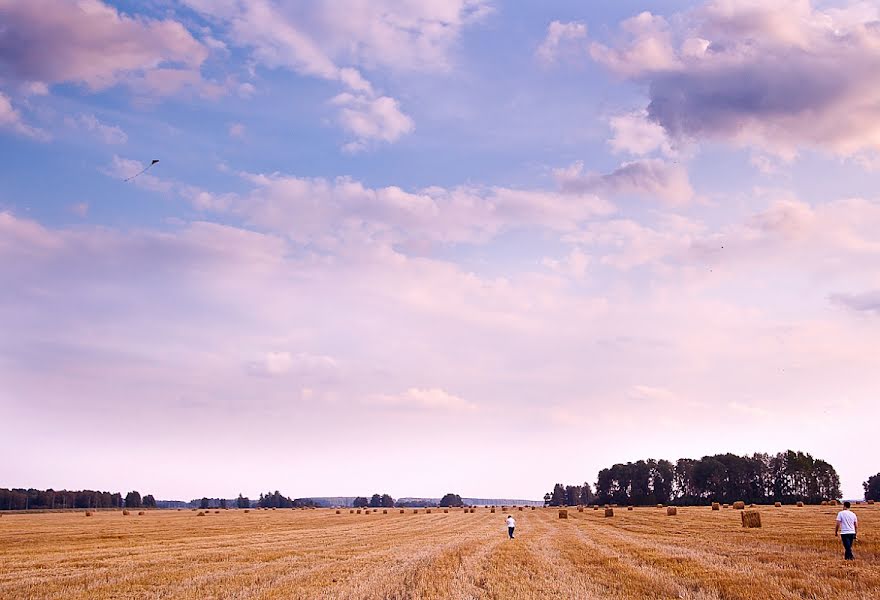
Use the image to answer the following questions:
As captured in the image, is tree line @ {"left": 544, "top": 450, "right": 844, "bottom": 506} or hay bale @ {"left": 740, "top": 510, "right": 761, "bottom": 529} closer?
hay bale @ {"left": 740, "top": 510, "right": 761, "bottom": 529}

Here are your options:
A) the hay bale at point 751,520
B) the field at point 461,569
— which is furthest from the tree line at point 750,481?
the field at point 461,569

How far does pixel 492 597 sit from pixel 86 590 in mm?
11957

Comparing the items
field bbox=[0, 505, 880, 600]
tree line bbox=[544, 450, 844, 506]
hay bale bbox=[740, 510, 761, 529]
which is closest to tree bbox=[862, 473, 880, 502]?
tree line bbox=[544, 450, 844, 506]

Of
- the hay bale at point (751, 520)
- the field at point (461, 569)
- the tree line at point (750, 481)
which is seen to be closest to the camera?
the field at point (461, 569)

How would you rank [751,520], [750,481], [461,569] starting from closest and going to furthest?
[461,569], [751,520], [750,481]

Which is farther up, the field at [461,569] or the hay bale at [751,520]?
the field at [461,569]

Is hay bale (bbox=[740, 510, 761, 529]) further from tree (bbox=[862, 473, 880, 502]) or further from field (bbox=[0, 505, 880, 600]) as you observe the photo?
tree (bbox=[862, 473, 880, 502])

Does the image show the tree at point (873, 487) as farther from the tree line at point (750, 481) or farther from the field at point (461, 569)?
the field at point (461, 569)

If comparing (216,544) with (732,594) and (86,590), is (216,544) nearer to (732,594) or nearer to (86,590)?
(86,590)

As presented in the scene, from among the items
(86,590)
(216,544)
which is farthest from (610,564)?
(216,544)

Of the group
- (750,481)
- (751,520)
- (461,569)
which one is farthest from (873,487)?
(461,569)

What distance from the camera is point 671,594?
18.1 meters

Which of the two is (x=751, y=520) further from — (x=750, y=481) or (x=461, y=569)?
(x=750, y=481)

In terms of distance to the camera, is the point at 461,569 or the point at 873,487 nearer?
the point at 461,569
